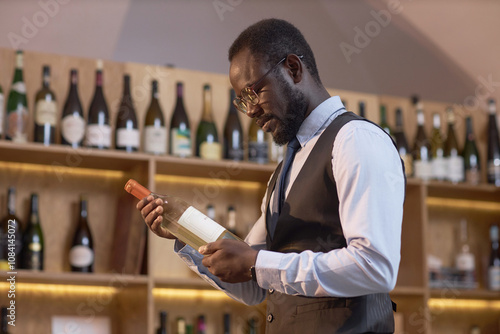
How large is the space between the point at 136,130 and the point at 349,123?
5.12ft

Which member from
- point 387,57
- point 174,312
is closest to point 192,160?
point 174,312

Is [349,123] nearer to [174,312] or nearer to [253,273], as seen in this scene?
[253,273]

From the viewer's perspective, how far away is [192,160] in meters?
2.57

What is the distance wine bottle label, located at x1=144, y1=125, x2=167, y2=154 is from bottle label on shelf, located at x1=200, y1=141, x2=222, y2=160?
143mm

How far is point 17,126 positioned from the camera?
2438 millimetres

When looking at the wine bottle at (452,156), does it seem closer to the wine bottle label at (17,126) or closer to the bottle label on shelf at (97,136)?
the bottle label on shelf at (97,136)

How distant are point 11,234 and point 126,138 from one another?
0.50m

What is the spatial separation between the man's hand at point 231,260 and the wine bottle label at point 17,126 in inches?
61.3

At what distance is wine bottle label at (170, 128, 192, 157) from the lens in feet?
8.62

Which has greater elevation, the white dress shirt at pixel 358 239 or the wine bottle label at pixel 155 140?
the wine bottle label at pixel 155 140

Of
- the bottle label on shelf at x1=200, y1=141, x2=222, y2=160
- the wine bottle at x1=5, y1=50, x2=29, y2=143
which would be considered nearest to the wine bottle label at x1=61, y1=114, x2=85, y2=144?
the wine bottle at x1=5, y1=50, x2=29, y2=143

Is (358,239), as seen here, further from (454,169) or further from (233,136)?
(454,169)

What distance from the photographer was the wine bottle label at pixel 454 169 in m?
3.03
